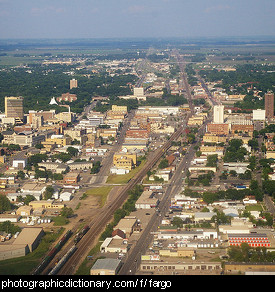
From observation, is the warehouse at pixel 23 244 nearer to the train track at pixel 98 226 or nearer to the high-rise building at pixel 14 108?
the train track at pixel 98 226

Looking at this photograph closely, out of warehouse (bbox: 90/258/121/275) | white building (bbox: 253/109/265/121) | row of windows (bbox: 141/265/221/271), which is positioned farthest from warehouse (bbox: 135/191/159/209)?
white building (bbox: 253/109/265/121)

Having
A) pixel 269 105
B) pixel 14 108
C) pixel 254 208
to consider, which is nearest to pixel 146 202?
pixel 254 208

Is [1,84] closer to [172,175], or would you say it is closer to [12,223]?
[172,175]

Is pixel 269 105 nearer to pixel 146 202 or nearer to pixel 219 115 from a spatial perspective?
Answer: pixel 219 115

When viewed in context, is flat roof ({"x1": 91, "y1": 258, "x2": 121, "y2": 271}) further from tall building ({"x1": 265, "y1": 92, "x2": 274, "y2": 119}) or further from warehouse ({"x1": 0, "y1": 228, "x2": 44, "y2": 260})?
tall building ({"x1": 265, "y1": 92, "x2": 274, "y2": 119})

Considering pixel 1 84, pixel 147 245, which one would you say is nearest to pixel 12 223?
pixel 147 245

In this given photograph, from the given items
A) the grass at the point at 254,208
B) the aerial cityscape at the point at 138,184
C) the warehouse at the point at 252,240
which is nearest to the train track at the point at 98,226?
the aerial cityscape at the point at 138,184
